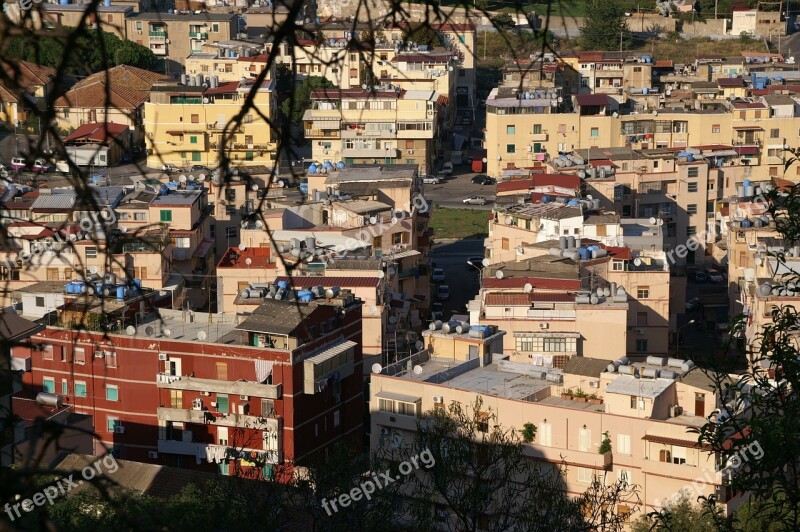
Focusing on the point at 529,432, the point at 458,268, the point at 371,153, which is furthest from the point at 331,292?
the point at 371,153

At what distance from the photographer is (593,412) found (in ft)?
42.2

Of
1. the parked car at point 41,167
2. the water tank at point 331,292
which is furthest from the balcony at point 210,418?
the parked car at point 41,167

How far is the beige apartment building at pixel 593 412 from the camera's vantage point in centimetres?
1227

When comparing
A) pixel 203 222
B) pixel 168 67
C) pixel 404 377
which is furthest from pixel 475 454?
pixel 168 67

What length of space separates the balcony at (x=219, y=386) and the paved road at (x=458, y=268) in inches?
292

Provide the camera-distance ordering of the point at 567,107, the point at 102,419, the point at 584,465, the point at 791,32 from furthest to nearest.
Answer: the point at 791,32, the point at 567,107, the point at 102,419, the point at 584,465

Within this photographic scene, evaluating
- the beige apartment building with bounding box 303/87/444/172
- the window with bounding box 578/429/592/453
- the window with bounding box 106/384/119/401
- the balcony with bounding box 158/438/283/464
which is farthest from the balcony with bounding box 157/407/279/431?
the beige apartment building with bounding box 303/87/444/172

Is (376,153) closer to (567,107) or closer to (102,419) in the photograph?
(567,107)

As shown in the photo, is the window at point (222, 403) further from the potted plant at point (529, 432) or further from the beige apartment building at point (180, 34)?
the beige apartment building at point (180, 34)

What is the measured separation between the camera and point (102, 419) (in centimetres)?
1496

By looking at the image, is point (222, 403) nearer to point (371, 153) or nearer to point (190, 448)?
point (190, 448)

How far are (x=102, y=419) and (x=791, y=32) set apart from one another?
35.1 m

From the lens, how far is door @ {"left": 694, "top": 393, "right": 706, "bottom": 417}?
12.8 m

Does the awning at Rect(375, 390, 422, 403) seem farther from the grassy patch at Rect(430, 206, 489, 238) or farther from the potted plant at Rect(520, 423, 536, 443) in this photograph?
the grassy patch at Rect(430, 206, 489, 238)
